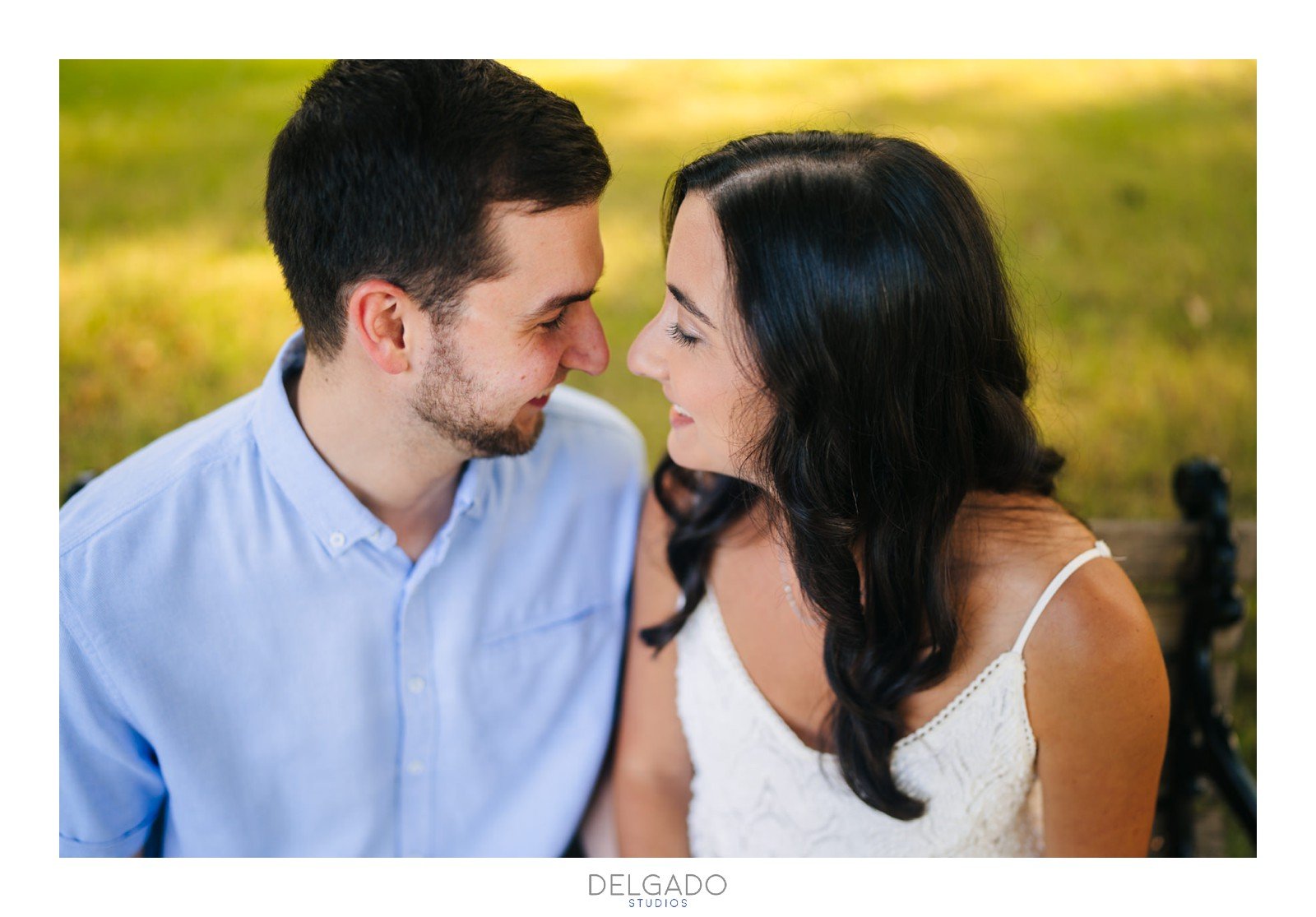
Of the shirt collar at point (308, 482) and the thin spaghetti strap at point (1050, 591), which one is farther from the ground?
the shirt collar at point (308, 482)

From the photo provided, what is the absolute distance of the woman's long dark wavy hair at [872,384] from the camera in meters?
1.21

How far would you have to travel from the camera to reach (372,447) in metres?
1.48

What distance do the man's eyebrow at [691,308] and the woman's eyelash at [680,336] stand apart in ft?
0.11

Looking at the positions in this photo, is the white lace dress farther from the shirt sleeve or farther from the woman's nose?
the shirt sleeve

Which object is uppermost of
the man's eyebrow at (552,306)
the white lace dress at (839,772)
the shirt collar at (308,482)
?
the man's eyebrow at (552,306)

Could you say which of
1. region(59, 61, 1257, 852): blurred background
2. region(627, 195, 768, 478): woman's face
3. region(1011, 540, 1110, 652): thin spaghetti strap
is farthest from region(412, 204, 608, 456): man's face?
region(1011, 540, 1110, 652): thin spaghetti strap

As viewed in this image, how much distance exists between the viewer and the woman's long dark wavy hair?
3.98 feet

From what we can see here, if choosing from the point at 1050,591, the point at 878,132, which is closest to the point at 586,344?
the point at 878,132

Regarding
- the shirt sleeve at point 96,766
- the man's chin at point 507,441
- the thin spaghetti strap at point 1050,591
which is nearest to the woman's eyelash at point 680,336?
the man's chin at point 507,441

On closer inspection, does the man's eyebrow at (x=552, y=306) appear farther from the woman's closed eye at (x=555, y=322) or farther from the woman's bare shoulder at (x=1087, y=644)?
the woman's bare shoulder at (x=1087, y=644)

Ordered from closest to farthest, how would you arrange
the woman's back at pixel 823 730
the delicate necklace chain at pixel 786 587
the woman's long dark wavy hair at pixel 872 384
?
the woman's long dark wavy hair at pixel 872 384 → the woman's back at pixel 823 730 → the delicate necklace chain at pixel 786 587

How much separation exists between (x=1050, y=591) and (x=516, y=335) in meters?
0.84

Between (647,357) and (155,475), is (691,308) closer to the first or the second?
(647,357)
